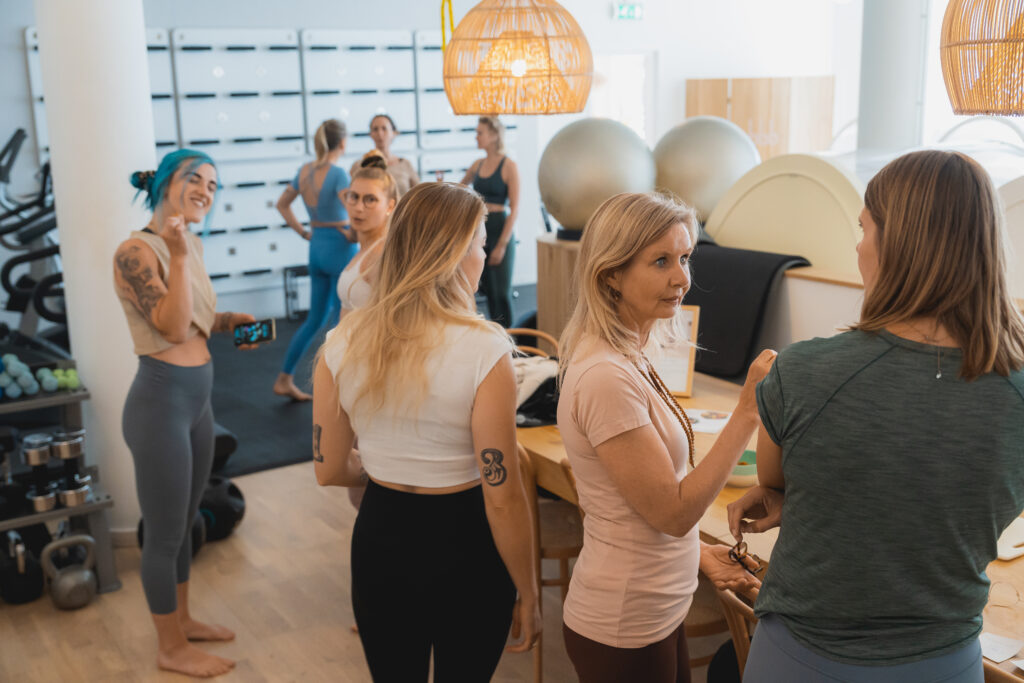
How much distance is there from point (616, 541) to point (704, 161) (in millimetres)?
2514

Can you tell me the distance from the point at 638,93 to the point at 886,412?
9.47m

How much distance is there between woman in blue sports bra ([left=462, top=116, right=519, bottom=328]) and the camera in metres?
5.81

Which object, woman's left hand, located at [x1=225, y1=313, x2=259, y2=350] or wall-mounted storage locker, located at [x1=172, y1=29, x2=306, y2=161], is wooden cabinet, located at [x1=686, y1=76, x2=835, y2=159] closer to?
wall-mounted storage locker, located at [x1=172, y1=29, x2=306, y2=161]

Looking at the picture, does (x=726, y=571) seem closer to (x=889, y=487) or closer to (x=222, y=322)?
(x=889, y=487)

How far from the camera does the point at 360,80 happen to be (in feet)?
26.3

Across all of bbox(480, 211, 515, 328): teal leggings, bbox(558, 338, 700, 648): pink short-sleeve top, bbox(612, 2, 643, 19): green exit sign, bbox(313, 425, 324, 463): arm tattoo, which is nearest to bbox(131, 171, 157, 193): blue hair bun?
bbox(313, 425, 324, 463): arm tattoo

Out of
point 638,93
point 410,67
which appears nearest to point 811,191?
point 410,67

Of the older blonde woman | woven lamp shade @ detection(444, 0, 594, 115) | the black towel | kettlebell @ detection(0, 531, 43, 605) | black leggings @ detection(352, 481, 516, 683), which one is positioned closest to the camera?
the older blonde woman

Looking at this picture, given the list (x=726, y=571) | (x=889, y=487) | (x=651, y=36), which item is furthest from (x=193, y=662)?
(x=651, y=36)

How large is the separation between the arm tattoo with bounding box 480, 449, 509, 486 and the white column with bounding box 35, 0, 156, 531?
234 centimetres

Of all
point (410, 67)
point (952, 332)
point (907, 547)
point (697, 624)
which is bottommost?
point (697, 624)

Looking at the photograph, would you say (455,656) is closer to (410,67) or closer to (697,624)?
(697,624)

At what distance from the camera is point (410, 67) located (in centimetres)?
820

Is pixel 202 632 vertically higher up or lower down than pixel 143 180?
lower down
